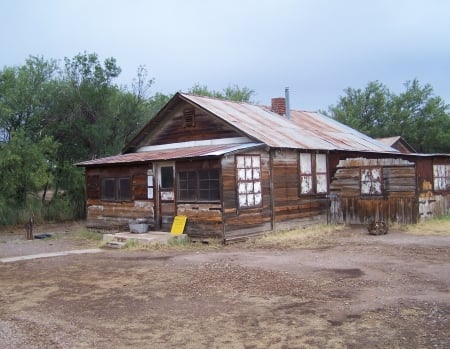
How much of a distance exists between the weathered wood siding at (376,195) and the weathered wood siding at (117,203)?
674 cm

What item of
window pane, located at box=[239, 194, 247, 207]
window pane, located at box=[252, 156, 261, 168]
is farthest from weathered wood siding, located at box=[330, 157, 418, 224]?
window pane, located at box=[239, 194, 247, 207]

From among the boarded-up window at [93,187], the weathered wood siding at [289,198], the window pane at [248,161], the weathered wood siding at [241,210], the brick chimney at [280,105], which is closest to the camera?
the weathered wood siding at [241,210]

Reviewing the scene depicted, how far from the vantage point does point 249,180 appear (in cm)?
1584

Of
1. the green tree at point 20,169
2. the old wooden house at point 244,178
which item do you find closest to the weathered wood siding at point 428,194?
the old wooden house at point 244,178

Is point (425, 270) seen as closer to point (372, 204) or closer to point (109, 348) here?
point (109, 348)

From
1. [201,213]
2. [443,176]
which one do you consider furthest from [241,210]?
[443,176]

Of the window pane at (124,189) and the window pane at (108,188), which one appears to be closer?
the window pane at (124,189)

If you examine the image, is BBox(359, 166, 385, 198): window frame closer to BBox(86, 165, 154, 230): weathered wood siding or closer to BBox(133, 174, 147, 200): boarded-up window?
BBox(86, 165, 154, 230): weathered wood siding

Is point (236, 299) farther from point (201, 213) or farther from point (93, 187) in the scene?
point (93, 187)

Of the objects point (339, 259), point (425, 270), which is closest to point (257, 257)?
point (339, 259)

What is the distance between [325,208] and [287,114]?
5.65 meters

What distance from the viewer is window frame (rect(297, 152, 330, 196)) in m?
17.9

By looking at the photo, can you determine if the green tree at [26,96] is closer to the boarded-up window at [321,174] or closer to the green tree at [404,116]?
the boarded-up window at [321,174]

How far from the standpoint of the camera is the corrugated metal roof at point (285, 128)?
691 inches
